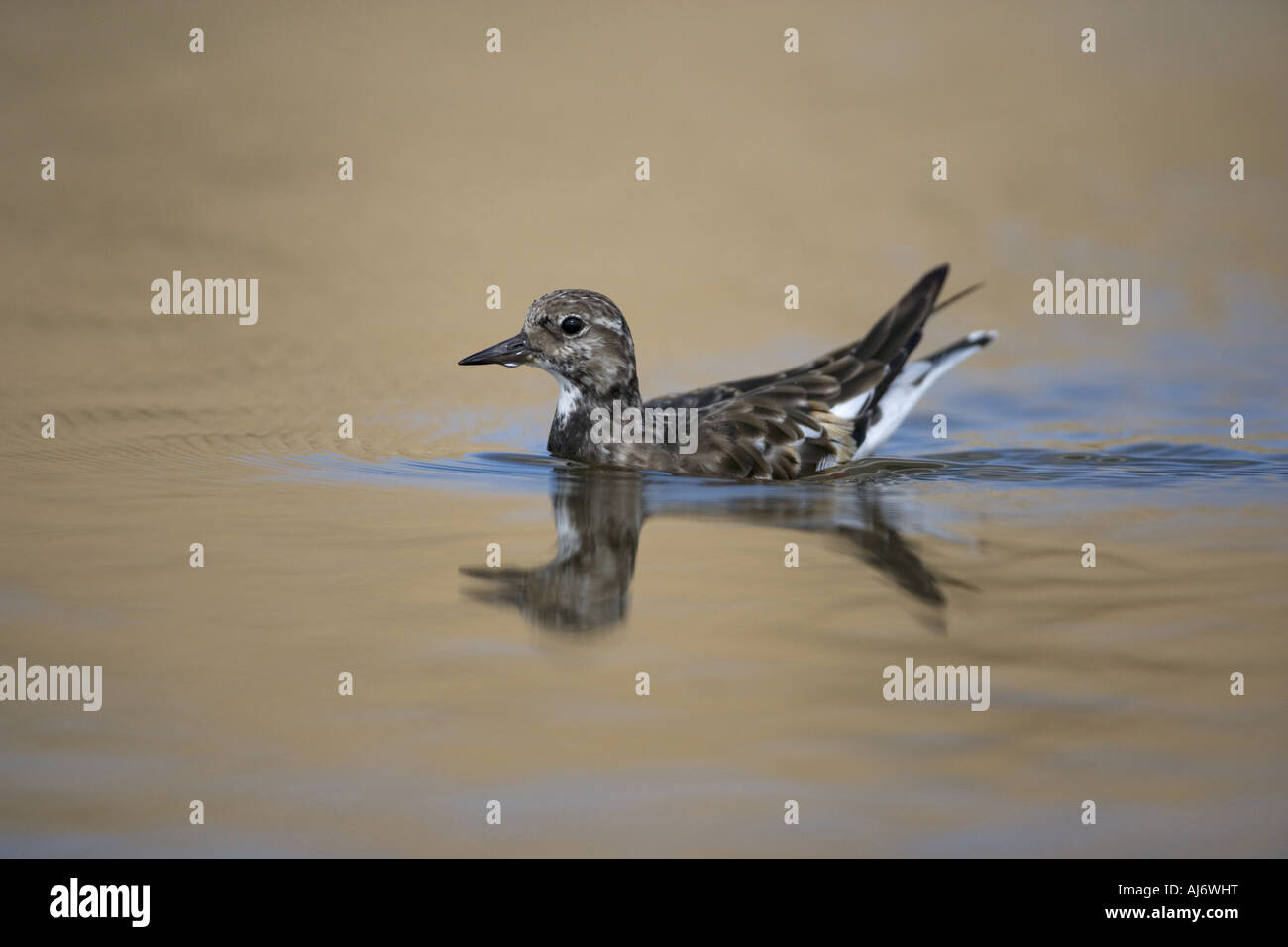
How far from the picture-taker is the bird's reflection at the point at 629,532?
21.8ft

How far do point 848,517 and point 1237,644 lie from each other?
2.49 meters

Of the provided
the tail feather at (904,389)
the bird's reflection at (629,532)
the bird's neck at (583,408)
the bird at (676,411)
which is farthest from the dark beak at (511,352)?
the tail feather at (904,389)

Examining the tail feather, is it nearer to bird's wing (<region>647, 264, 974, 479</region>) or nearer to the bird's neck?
bird's wing (<region>647, 264, 974, 479</region>)

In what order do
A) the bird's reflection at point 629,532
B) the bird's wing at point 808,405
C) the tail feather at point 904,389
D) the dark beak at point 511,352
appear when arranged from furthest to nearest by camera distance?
the tail feather at point 904,389
the dark beak at point 511,352
the bird's wing at point 808,405
the bird's reflection at point 629,532

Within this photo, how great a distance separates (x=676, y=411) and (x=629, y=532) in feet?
6.67

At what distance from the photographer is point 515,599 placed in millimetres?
6668

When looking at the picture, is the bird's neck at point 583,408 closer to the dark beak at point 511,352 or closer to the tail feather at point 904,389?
the dark beak at point 511,352

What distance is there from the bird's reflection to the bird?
0.28m

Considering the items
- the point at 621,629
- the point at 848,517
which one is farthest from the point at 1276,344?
the point at 621,629

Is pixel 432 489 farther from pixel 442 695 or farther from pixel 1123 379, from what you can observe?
pixel 1123 379

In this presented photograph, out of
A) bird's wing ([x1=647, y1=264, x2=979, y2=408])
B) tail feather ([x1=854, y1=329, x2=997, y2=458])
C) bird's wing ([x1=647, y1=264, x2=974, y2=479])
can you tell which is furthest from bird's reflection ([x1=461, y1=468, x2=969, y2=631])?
bird's wing ([x1=647, y1=264, x2=979, y2=408])

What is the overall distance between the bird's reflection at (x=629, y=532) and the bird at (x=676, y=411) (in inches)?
11.0

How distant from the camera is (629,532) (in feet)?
25.7

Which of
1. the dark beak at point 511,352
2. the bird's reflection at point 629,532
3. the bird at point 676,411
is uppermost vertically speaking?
the dark beak at point 511,352
